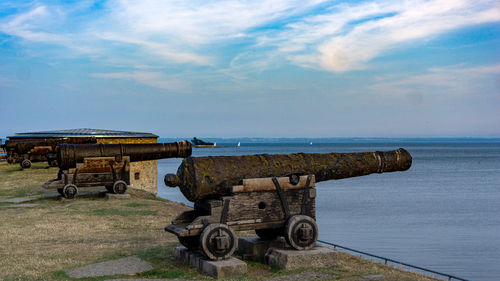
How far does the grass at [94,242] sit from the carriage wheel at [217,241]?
316mm

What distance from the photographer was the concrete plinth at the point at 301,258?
6.46m

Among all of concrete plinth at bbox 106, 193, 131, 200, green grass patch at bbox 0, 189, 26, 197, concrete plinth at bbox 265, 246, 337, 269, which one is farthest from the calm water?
green grass patch at bbox 0, 189, 26, 197

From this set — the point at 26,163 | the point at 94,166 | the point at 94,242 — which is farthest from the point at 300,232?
the point at 26,163

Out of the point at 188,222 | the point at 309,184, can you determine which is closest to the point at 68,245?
the point at 188,222

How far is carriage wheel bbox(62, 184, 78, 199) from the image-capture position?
13.6 m

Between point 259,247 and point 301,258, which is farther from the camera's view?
point 259,247

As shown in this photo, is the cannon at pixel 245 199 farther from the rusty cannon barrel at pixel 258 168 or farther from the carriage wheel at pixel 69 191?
the carriage wheel at pixel 69 191

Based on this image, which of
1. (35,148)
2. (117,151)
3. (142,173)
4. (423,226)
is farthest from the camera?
(35,148)

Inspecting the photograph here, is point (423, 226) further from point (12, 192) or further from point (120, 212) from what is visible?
point (12, 192)

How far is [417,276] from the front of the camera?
→ 6.50m

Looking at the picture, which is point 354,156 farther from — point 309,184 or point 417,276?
point 417,276

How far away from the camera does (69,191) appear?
13.7m

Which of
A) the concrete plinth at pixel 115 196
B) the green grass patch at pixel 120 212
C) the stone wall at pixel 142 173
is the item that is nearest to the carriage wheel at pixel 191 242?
the green grass patch at pixel 120 212

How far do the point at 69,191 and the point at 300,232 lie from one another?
29.6ft
